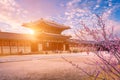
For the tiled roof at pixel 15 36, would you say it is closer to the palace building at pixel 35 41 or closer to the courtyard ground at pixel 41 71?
the palace building at pixel 35 41

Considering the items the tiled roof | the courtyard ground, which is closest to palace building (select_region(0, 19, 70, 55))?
the tiled roof

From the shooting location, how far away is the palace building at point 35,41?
2533 centimetres

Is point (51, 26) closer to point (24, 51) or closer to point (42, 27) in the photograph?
point (42, 27)

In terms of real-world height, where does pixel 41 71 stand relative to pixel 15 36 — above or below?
below

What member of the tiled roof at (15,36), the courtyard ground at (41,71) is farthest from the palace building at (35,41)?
the courtyard ground at (41,71)

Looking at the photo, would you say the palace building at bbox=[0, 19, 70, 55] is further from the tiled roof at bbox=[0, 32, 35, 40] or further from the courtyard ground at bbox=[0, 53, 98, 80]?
the courtyard ground at bbox=[0, 53, 98, 80]

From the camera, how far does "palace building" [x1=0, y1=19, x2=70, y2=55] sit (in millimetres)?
25328

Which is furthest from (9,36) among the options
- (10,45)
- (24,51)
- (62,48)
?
(62,48)

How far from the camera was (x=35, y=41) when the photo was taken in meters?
29.6

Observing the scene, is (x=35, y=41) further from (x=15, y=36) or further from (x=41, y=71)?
(x=41, y=71)

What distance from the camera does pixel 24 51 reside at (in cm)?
2792

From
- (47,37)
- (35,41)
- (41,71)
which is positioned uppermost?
(47,37)

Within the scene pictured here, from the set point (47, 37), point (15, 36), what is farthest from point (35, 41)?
point (15, 36)

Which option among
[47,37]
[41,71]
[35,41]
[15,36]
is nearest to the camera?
[41,71]
